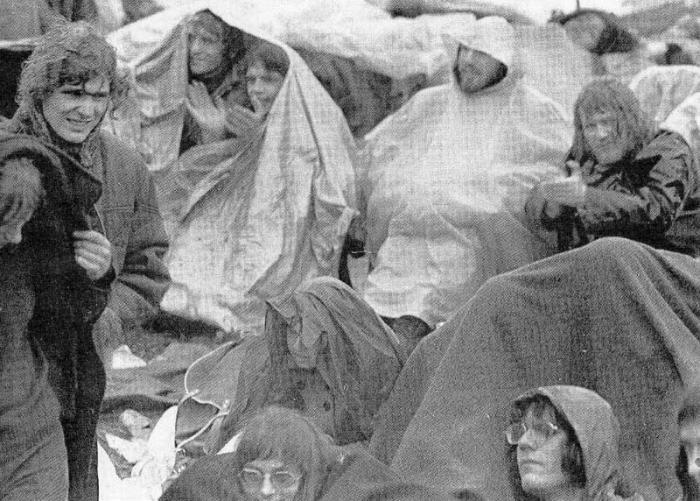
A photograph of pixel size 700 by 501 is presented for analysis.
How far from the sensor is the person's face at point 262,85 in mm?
7930

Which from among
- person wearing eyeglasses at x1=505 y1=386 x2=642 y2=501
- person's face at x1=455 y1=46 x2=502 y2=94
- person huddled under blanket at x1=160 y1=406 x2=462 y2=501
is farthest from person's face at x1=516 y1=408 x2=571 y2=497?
person's face at x1=455 y1=46 x2=502 y2=94

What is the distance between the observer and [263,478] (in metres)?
5.31

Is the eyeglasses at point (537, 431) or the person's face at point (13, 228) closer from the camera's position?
the person's face at point (13, 228)

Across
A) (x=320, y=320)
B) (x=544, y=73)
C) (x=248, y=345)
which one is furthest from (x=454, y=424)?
(x=544, y=73)

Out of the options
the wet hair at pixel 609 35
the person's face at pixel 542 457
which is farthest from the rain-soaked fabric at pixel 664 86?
the person's face at pixel 542 457

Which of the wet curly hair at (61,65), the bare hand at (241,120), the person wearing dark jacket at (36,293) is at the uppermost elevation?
the wet curly hair at (61,65)

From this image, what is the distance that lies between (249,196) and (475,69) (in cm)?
98

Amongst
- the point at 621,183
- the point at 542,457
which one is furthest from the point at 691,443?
the point at 621,183

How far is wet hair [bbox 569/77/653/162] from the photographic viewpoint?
706cm

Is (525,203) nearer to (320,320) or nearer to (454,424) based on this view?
(320,320)

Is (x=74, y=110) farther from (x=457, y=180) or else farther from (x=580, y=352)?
(x=457, y=180)

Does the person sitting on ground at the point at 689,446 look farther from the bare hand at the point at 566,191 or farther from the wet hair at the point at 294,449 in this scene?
the bare hand at the point at 566,191

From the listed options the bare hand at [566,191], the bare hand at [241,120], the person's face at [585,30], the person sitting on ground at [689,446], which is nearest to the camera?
the person sitting on ground at [689,446]

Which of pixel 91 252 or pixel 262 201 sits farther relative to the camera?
pixel 262 201
